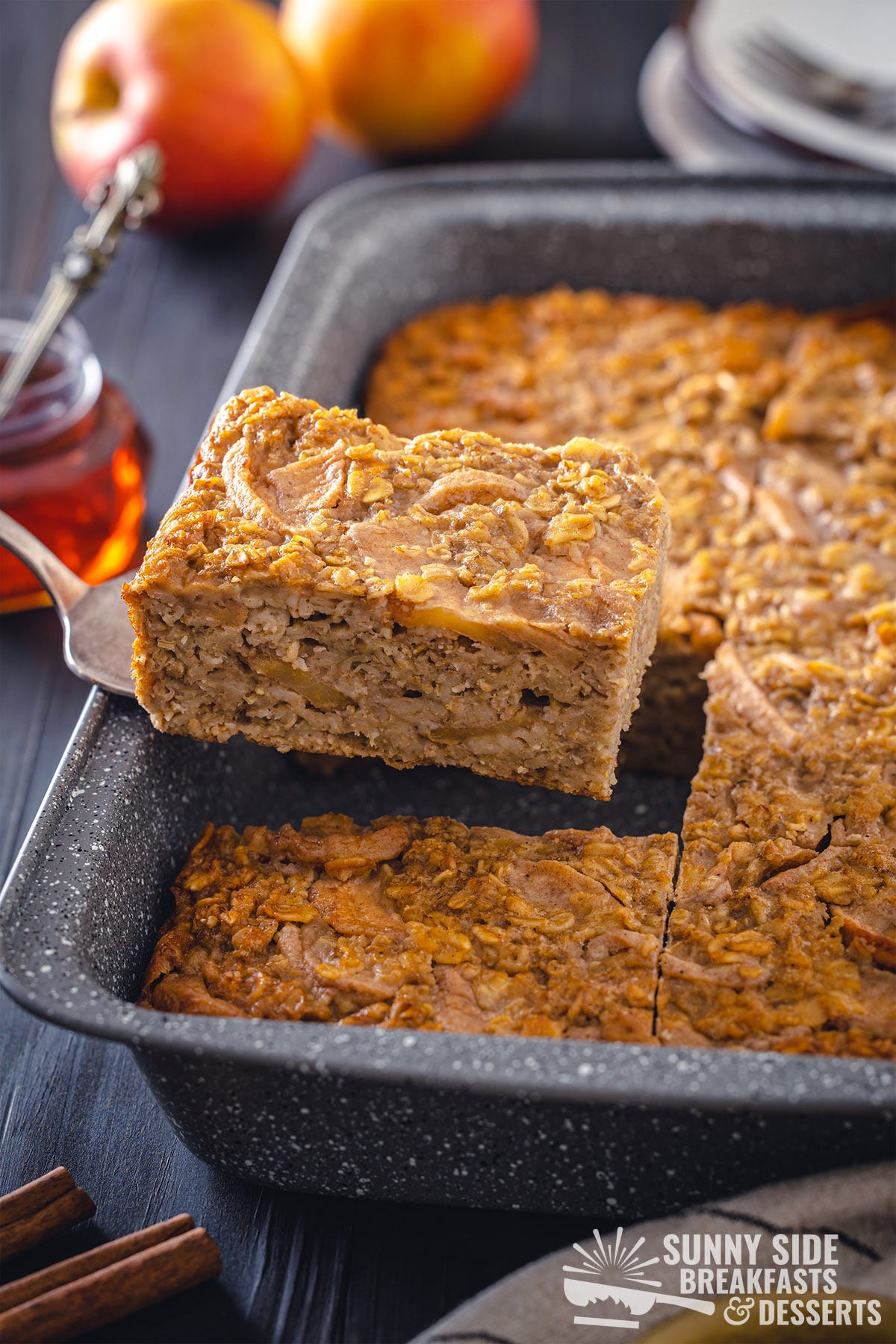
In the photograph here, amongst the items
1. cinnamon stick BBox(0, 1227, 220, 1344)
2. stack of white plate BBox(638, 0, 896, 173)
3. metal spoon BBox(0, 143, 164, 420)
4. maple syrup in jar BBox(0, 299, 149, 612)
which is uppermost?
metal spoon BBox(0, 143, 164, 420)

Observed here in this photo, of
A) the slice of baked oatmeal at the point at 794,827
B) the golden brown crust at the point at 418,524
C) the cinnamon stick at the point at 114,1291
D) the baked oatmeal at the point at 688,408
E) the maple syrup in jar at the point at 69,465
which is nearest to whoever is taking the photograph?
the cinnamon stick at the point at 114,1291

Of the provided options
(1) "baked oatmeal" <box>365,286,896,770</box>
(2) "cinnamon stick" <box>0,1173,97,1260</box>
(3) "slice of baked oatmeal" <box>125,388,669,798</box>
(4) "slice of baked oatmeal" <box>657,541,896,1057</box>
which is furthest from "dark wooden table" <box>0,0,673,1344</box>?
(1) "baked oatmeal" <box>365,286,896,770</box>

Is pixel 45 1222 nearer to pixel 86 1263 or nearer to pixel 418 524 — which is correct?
pixel 86 1263

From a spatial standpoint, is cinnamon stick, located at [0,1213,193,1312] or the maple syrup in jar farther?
the maple syrup in jar

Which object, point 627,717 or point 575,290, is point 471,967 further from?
point 575,290

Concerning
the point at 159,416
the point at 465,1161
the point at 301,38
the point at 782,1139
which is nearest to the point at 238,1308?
the point at 465,1161

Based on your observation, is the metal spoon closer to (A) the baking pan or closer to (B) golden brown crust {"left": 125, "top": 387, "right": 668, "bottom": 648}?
(A) the baking pan

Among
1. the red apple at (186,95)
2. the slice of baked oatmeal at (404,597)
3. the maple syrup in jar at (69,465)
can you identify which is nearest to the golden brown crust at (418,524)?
the slice of baked oatmeal at (404,597)

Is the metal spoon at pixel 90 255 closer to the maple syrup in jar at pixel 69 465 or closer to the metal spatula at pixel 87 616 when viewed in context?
the maple syrup in jar at pixel 69 465
